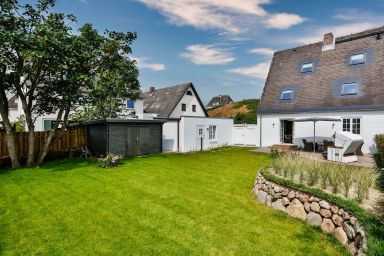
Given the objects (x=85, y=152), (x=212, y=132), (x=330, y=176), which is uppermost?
(x=212, y=132)

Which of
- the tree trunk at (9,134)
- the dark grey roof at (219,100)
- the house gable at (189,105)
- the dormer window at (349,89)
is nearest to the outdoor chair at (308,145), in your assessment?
the dormer window at (349,89)

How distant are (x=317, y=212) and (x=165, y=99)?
28174 mm

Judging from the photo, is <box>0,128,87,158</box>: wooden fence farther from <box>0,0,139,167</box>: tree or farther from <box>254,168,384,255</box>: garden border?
<box>254,168,384,255</box>: garden border

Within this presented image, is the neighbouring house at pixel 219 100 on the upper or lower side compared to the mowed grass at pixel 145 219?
upper

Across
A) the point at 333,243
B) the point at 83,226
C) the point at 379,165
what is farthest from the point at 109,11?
the point at 379,165

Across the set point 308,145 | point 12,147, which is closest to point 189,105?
point 308,145

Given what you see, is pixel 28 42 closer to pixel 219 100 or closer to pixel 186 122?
pixel 186 122

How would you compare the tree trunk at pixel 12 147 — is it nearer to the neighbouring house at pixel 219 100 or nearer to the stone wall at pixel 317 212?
the stone wall at pixel 317 212

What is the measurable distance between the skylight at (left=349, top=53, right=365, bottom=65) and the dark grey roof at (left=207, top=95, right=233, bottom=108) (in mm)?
62203

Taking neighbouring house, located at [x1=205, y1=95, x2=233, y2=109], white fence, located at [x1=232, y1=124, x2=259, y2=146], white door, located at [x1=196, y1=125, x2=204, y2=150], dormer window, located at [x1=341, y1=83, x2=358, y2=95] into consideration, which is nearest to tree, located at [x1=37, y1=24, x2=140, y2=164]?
white door, located at [x1=196, y1=125, x2=204, y2=150]

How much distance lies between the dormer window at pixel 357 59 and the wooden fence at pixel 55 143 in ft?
73.0

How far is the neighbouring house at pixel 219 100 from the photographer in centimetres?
8400

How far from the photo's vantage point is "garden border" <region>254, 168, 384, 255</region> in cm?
459

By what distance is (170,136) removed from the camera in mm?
22359
